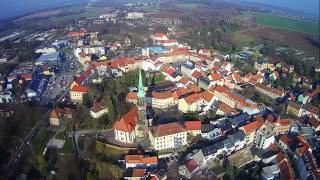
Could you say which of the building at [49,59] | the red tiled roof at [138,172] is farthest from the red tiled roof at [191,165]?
the building at [49,59]

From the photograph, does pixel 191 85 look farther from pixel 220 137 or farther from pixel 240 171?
pixel 240 171

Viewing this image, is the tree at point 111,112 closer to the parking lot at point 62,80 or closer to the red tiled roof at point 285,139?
the parking lot at point 62,80

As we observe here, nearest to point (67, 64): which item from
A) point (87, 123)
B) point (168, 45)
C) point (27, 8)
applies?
point (168, 45)

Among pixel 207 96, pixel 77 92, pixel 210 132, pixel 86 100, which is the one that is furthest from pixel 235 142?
pixel 77 92

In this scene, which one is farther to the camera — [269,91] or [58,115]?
[269,91]

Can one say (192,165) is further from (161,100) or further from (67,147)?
(67,147)

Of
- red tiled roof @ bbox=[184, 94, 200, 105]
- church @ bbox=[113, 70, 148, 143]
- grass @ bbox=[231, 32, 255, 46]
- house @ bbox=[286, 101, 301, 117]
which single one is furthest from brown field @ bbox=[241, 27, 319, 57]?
church @ bbox=[113, 70, 148, 143]
